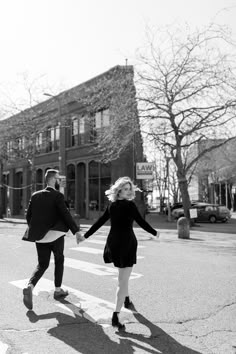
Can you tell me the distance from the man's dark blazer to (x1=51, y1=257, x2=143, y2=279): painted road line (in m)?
2.47

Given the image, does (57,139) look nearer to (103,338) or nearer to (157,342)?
(103,338)

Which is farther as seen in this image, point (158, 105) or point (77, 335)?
point (158, 105)

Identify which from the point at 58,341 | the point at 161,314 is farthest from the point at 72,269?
the point at 58,341

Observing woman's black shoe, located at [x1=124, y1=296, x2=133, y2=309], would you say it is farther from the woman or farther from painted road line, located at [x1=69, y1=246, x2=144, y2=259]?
painted road line, located at [x1=69, y1=246, x2=144, y2=259]

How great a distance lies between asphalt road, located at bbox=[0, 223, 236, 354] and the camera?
4.09m

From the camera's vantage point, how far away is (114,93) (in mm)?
19938

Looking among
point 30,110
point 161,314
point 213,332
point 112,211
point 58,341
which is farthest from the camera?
point 30,110

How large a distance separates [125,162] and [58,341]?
75.5ft

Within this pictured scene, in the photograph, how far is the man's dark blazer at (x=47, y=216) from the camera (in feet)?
18.1

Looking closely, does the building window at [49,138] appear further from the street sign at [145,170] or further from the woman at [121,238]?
the woman at [121,238]

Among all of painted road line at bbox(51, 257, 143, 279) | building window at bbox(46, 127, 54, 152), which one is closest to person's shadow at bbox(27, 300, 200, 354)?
painted road line at bbox(51, 257, 143, 279)

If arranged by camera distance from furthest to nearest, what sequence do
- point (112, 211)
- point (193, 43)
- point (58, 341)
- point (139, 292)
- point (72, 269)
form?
Answer: point (193, 43) < point (72, 269) < point (139, 292) < point (112, 211) < point (58, 341)

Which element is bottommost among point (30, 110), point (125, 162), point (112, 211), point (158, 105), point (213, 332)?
point (213, 332)

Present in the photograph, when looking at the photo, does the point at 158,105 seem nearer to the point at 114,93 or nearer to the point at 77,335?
the point at 114,93
